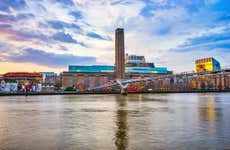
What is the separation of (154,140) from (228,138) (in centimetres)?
374

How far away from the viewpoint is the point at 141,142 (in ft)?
39.0

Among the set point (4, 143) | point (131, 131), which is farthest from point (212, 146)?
point (4, 143)

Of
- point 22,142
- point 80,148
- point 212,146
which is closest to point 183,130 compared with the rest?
point 212,146

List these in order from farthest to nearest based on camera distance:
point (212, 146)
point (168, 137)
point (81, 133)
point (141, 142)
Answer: point (81, 133)
point (168, 137)
point (141, 142)
point (212, 146)

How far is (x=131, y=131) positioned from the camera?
14.9 m

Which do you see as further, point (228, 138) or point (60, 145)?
point (228, 138)

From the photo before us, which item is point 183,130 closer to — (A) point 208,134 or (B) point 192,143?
(A) point 208,134

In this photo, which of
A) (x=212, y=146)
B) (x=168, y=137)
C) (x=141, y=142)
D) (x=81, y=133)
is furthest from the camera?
(x=81, y=133)

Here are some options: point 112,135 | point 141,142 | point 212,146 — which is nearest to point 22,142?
point 112,135

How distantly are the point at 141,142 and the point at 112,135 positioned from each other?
228 cm

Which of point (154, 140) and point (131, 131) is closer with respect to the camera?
point (154, 140)

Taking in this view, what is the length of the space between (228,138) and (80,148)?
7.39m

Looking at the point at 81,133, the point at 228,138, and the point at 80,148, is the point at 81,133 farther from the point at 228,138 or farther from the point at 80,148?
the point at 228,138

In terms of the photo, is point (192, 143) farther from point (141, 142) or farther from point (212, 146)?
point (141, 142)
